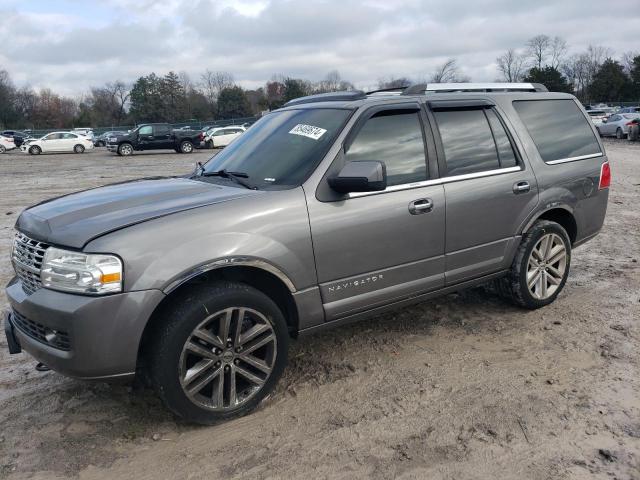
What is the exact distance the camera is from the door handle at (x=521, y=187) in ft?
14.6

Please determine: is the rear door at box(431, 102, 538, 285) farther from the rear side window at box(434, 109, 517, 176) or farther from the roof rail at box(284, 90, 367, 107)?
the roof rail at box(284, 90, 367, 107)

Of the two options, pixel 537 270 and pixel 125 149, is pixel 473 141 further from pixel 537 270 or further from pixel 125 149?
pixel 125 149

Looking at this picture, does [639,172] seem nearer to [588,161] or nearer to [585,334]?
[588,161]

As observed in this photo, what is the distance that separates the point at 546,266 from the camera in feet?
16.0

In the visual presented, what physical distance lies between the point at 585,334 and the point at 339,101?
2.69 metres

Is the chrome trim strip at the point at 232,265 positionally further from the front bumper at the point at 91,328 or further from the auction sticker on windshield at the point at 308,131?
the auction sticker on windshield at the point at 308,131

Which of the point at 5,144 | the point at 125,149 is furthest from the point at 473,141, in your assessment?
the point at 5,144

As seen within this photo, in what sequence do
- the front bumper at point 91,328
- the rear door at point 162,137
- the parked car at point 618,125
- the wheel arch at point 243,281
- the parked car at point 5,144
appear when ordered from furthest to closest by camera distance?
the parked car at point 5,144
the rear door at point 162,137
the parked car at point 618,125
the wheel arch at point 243,281
the front bumper at point 91,328

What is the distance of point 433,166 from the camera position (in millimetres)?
4020

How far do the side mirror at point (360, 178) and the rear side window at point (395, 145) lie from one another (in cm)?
28

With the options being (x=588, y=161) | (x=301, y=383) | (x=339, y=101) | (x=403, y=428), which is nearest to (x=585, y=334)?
(x=588, y=161)

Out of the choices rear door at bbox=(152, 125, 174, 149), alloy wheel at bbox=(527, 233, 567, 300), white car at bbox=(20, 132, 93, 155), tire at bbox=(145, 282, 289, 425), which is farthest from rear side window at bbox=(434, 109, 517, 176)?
white car at bbox=(20, 132, 93, 155)

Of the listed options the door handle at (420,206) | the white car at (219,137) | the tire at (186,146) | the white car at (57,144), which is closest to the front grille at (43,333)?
the door handle at (420,206)

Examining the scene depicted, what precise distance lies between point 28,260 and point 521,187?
3.63 meters
